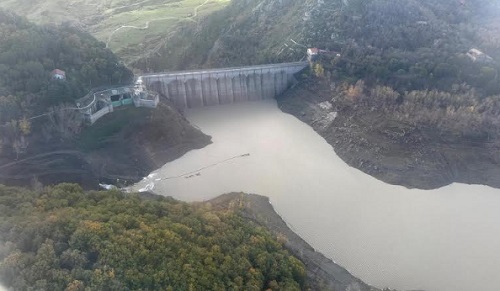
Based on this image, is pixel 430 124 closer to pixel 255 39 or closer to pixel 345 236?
pixel 345 236

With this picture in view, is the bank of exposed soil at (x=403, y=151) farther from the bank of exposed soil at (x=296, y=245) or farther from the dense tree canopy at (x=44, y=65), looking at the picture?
the dense tree canopy at (x=44, y=65)

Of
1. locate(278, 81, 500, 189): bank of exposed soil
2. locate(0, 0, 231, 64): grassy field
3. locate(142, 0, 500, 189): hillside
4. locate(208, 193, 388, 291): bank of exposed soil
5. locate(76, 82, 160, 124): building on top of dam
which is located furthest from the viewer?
locate(0, 0, 231, 64): grassy field

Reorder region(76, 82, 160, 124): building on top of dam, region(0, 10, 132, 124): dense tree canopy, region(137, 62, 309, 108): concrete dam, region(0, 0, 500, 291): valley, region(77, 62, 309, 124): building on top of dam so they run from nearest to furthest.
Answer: region(0, 0, 500, 291): valley
region(0, 10, 132, 124): dense tree canopy
region(76, 82, 160, 124): building on top of dam
region(77, 62, 309, 124): building on top of dam
region(137, 62, 309, 108): concrete dam

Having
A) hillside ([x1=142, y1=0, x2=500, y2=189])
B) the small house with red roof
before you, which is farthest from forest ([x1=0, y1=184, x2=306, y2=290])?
hillside ([x1=142, y1=0, x2=500, y2=189])

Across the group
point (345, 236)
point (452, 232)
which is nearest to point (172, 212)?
point (345, 236)

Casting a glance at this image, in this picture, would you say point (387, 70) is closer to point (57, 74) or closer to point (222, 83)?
point (222, 83)

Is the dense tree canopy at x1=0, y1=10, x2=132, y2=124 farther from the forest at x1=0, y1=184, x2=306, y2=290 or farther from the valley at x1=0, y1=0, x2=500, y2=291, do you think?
the forest at x1=0, y1=184, x2=306, y2=290
